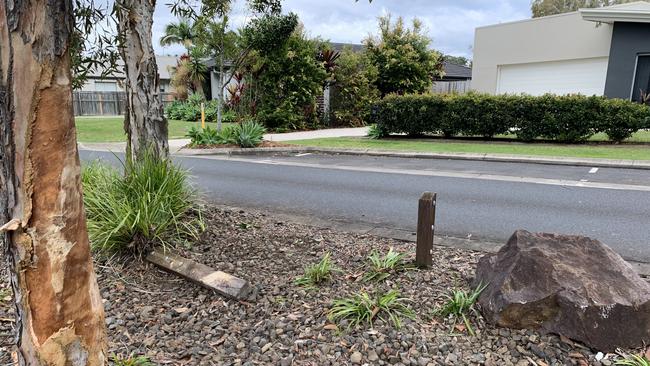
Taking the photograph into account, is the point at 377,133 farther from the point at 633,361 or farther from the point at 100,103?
the point at 100,103

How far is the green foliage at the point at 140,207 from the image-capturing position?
3.95 metres

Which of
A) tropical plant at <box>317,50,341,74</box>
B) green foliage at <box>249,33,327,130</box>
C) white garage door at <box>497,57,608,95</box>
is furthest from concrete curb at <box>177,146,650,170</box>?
white garage door at <box>497,57,608,95</box>

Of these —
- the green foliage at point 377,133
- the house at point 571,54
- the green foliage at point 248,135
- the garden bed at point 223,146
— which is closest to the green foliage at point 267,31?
the green foliage at point 248,135

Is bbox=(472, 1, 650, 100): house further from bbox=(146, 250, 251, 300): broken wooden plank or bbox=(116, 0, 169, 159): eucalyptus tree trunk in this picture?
bbox=(146, 250, 251, 300): broken wooden plank

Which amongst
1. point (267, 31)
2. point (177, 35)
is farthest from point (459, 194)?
point (177, 35)

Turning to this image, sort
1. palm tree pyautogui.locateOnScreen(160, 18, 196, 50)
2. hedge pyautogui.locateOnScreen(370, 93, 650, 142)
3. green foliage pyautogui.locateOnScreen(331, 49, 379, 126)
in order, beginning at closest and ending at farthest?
hedge pyautogui.locateOnScreen(370, 93, 650, 142)
green foliage pyautogui.locateOnScreen(331, 49, 379, 126)
palm tree pyautogui.locateOnScreen(160, 18, 196, 50)

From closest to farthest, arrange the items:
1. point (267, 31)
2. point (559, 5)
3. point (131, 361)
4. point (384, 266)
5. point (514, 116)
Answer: point (131, 361) < point (384, 266) < point (514, 116) < point (267, 31) < point (559, 5)

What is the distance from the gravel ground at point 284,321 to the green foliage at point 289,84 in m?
14.6

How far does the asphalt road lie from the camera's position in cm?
577

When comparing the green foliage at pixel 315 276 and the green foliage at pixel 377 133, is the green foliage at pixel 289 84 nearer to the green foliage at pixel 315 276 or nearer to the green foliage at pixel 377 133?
the green foliage at pixel 377 133

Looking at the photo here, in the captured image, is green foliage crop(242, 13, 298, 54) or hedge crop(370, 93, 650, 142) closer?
hedge crop(370, 93, 650, 142)

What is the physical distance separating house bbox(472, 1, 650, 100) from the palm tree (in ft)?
60.7

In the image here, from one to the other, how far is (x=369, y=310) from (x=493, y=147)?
35.9ft

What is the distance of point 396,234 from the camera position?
5.11 m
